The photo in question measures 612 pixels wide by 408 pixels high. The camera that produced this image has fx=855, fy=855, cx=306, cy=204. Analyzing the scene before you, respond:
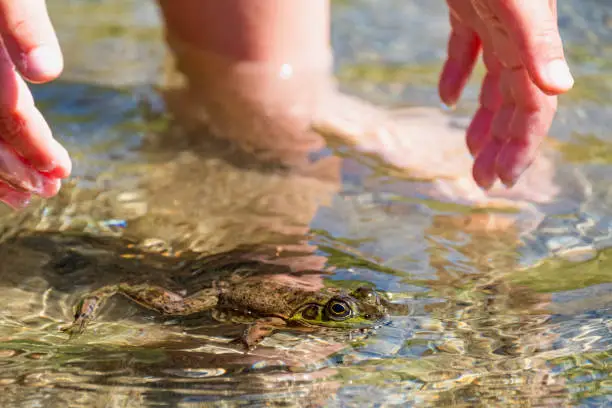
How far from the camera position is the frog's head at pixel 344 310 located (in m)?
2.23

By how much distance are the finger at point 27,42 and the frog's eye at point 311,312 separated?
2.87 feet

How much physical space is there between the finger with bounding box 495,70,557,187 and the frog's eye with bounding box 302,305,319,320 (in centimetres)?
80

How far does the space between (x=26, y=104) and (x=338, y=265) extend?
0.99 metres

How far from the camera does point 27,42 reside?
207 centimetres

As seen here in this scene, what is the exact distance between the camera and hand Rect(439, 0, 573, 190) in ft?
7.53

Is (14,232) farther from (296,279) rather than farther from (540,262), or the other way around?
(540,262)

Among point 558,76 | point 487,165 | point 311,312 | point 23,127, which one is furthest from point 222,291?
point 558,76

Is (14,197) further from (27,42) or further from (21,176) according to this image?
(27,42)

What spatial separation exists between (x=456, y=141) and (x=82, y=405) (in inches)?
85.4

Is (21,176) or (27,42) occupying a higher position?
(27,42)

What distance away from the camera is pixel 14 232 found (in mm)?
2740

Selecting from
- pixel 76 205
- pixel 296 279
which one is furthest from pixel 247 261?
pixel 76 205

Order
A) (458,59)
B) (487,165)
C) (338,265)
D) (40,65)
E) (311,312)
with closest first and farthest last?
(40,65) < (311,312) < (338,265) < (487,165) < (458,59)

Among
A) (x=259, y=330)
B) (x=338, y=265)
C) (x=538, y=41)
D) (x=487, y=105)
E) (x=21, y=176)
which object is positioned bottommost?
(x=259, y=330)
